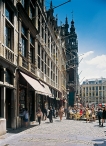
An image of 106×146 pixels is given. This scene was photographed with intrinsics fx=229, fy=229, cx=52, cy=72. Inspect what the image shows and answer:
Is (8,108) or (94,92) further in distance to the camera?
(94,92)

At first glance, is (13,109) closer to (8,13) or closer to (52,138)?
(52,138)

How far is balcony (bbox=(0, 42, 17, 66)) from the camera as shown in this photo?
13066 millimetres

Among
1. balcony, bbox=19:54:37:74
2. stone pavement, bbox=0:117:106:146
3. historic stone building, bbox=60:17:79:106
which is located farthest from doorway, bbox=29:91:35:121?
historic stone building, bbox=60:17:79:106

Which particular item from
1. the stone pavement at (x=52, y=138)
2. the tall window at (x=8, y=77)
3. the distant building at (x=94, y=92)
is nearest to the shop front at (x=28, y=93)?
the tall window at (x=8, y=77)

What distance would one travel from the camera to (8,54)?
14.2m

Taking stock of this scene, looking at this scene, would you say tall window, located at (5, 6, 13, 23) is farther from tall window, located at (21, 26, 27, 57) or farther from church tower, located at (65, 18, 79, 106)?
church tower, located at (65, 18, 79, 106)

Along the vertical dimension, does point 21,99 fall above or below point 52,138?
above

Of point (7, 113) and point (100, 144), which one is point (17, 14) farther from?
point (100, 144)

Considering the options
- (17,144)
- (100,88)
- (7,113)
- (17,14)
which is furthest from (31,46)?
(100,88)

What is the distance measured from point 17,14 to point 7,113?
276 inches

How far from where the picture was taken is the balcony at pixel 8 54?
13.1 meters

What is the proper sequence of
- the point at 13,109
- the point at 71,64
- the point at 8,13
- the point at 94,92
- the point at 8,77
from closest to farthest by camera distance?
the point at 8,77 < the point at 8,13 < the point at 13,109 < the point at 71,64 < the point at 94,92

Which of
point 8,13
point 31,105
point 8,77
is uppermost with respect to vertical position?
point 8,13

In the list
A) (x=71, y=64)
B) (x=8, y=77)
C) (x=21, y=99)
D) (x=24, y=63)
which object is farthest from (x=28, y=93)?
(x=71, y=64)
